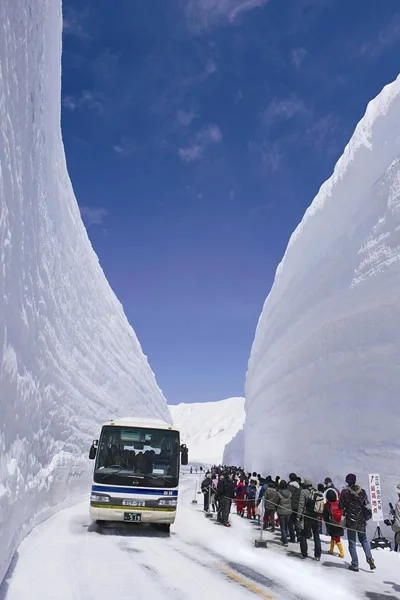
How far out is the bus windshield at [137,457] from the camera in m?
10.8

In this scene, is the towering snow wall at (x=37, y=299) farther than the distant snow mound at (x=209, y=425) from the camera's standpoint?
No

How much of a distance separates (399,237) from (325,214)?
642cm

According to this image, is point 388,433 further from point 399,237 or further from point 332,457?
point 399,237

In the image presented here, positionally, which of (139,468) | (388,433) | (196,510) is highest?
(388,433)

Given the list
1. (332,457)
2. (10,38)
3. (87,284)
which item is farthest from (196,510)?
(10,38)

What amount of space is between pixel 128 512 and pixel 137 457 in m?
1.15

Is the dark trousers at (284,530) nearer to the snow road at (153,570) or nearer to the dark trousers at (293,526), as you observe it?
the dark trousers at (293,526)

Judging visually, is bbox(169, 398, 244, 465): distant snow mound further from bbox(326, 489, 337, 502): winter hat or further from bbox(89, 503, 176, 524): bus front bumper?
bbox(326, 489, 337, 502): winter hat

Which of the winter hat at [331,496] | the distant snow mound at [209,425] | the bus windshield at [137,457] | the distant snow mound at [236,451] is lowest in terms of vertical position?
the winter hat at [331,496]

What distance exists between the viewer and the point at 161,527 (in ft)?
37.8

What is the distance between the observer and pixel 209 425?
13900cm

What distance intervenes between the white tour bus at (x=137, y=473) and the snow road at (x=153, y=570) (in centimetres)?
49

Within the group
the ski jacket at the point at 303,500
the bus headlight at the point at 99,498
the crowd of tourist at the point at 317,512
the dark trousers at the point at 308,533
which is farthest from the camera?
the bus headlight at the point at 99,498

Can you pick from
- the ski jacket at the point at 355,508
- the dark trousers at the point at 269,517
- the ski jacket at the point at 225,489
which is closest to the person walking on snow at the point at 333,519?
the ski jacket at the point at 355,508
